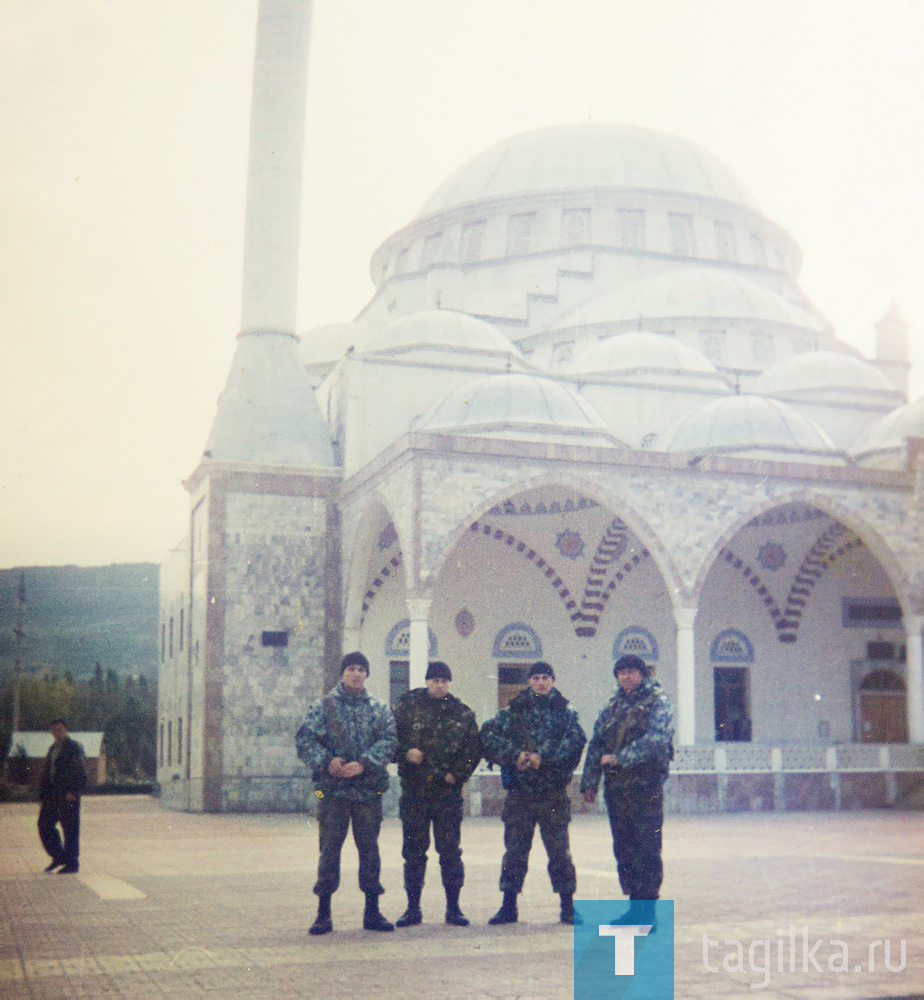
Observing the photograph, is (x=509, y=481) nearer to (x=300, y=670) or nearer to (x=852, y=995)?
(x=300, y=670)

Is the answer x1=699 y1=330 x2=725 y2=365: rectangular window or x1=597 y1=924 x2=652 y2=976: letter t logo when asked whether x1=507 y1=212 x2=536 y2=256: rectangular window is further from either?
x1=597 y1=924 x2=652 y2=976: letter t logo

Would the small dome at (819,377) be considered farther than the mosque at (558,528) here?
Yes

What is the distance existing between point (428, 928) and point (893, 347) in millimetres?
21701

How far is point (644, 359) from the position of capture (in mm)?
20562

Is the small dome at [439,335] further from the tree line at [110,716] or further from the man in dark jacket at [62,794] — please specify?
the man in dark jacket at [62,794]

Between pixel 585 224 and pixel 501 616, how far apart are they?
33.1 feet

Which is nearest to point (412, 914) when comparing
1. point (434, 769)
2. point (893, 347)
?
point (434, 769)

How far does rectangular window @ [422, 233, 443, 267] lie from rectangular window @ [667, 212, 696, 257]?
15.3ft

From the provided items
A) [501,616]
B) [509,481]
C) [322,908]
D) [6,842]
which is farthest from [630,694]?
[501,616]

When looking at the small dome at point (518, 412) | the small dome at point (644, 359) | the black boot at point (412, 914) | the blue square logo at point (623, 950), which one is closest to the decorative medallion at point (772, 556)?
the small dome at point (644, 359)

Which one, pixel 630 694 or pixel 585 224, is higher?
pixel 585 224

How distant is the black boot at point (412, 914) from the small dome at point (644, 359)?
15469mm

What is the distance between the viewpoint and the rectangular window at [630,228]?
25.4m

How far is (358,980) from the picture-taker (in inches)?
164
